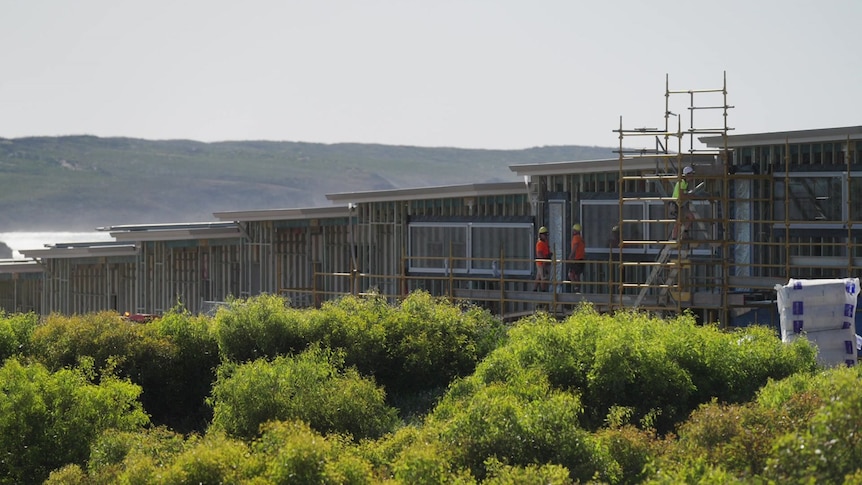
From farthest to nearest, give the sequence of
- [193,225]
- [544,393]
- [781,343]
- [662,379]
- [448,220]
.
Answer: [193,225] < [448,220] < [781,343] < [662,379] < [544,393]

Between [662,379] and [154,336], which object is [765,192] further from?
[154,336]

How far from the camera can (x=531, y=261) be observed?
1494 inches

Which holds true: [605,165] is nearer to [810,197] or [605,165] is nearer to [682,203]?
[682,203]

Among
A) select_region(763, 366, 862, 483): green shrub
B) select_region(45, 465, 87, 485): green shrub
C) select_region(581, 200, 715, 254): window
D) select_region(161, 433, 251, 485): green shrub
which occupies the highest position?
select_region(581, 200, 715, 254): window

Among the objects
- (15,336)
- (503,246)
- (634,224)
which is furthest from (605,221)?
(15,336)

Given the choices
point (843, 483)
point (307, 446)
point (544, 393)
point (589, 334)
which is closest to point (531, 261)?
point (589, 334)

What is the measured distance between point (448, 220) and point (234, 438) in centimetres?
1713

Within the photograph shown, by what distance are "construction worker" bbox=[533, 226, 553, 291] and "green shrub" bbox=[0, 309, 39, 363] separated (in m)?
13.9

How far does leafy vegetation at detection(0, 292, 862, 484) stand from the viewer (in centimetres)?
2092

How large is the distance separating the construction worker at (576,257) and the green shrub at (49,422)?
1335cm

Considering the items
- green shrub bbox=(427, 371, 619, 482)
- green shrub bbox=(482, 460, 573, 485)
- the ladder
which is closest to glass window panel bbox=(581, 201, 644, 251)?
the ladder

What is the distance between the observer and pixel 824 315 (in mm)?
29891

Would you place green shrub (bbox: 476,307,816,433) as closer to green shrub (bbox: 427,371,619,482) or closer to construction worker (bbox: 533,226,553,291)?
green shrub (bbox: 427,371,619,482)

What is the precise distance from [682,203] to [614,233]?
11.2 ft
